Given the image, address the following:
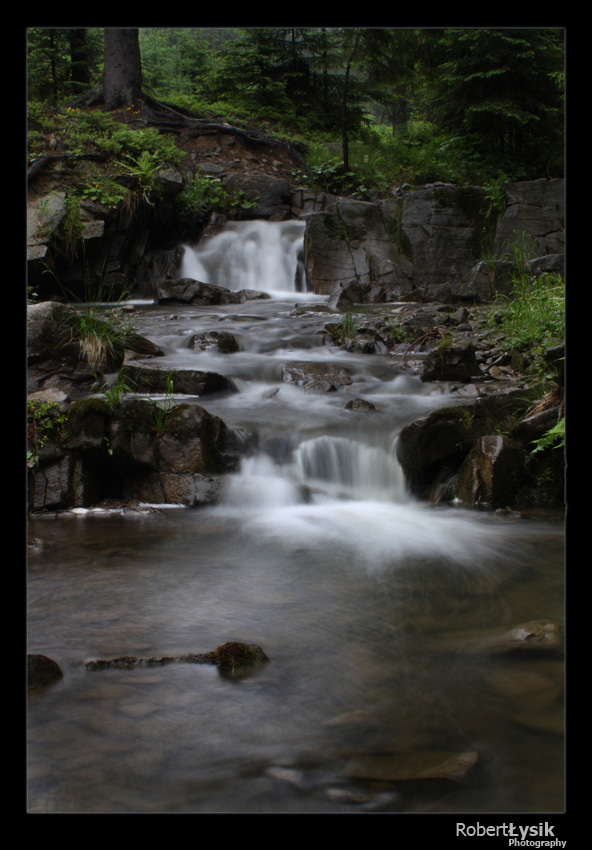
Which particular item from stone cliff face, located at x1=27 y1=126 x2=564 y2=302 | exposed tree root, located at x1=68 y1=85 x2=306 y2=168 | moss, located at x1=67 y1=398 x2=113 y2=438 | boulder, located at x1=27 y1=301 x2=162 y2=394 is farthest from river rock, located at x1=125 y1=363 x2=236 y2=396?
exposed tree root, located at x1=68 y1=85 x2=306 y2=168

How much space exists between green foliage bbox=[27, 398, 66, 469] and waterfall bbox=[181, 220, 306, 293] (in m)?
8.99

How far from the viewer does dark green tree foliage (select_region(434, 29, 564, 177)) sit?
526 inches

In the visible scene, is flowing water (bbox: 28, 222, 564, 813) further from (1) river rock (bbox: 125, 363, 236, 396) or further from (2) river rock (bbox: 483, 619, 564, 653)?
(1) river rock (bbox: 125, 363, 236, 396)

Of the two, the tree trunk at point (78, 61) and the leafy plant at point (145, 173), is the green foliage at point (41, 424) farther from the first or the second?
the tree trunk at point (78, 61)

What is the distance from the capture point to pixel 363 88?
17484 millimetres

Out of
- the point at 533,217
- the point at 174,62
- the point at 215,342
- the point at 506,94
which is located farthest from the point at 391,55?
the point at 174,62

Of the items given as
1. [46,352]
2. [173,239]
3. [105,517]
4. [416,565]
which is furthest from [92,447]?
[173,239]

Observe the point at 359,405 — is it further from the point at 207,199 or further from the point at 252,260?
the point at 207,199

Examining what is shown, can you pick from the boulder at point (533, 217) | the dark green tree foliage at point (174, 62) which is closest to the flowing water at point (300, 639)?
the boulder at point (533, 217)

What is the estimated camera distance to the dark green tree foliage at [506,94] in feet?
43.9
